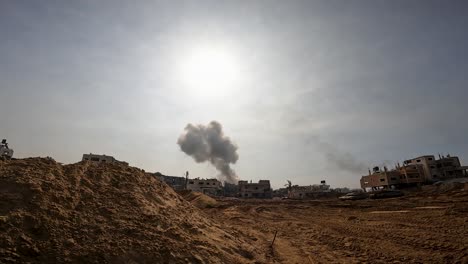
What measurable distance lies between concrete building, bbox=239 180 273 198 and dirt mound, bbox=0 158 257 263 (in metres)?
83.3

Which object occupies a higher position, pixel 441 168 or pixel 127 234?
pixel 441 168

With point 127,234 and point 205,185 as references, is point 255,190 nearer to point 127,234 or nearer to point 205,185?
point 205,185

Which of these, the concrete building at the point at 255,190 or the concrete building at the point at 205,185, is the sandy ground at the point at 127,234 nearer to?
the concrete building at the point at 205,185

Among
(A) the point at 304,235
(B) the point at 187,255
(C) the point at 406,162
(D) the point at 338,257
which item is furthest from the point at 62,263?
(C) the point at 406,162

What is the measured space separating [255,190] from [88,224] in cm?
8817

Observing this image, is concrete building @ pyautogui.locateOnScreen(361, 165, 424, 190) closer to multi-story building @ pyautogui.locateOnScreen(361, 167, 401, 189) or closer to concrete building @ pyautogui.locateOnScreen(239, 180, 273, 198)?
multi-story building @ pyautogui.locateOnScreen(361, 167, 401, 189)

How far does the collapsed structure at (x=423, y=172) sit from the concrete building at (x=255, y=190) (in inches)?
1461

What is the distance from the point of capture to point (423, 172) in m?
64.8

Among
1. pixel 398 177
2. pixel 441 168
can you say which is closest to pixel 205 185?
pixel 398 177

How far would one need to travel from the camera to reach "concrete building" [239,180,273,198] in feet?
301

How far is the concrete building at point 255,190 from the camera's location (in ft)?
301

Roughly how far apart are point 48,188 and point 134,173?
5173 mm

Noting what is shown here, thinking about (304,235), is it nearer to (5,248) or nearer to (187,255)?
(187,255)

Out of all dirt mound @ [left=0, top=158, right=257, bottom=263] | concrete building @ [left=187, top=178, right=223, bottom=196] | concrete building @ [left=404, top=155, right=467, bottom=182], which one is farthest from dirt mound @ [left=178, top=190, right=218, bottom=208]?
concrete building @ [left=404, top=155, right=467, bottom=182]
